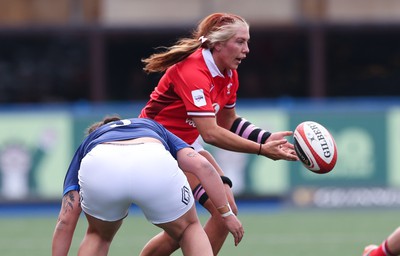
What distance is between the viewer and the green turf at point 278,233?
37.4ft

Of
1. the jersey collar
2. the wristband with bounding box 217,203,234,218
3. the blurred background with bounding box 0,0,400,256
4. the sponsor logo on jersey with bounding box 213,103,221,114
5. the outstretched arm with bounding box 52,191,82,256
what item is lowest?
the blurred background with bounding box 0,0,400,256

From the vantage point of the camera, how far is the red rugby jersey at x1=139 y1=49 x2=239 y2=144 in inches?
323

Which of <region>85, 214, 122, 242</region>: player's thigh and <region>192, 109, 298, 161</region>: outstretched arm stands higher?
<region>192, 109, 298, 161</region>: outstretched arm

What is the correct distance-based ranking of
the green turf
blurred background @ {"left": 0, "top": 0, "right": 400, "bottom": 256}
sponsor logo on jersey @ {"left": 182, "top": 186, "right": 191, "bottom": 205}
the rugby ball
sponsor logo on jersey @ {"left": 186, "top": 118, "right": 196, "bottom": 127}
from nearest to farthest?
sponsor logo on jersey @ {"left": 182, "top": 186, "right": 191, "bottom": 205} → the rugby ball → sponsor logo on jersey @ {"left": 186, "top": 118, "right": 196, "bottom": 127} → the green turf → blurred background @ {"left": 0, "top": 0, "right": 400, "bottom": 256}

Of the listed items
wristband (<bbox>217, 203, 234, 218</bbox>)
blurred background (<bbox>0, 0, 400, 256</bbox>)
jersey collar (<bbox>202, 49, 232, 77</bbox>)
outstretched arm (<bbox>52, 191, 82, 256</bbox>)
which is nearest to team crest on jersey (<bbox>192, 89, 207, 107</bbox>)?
jersey collar (<bbox>202, 49, 232, 77</bbox>)

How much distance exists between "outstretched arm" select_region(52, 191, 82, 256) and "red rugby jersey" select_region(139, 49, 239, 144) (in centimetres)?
104

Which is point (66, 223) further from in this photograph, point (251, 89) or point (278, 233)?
point (251, 89)

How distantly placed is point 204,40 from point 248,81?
44.9 feet

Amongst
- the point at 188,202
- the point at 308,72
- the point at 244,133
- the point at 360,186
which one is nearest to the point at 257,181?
the point at 360,186

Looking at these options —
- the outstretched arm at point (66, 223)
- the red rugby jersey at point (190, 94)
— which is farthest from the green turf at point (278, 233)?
the outstretched arm at point (66, 223)

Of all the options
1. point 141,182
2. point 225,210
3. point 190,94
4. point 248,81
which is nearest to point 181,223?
point 225,210

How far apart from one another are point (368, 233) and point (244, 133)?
4.19m

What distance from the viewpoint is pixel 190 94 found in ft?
26.9

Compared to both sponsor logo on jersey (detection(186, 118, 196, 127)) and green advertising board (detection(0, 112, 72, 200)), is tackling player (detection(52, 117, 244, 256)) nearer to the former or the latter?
sponsor logo on jersey (detection(186, 118, 196, 127))
